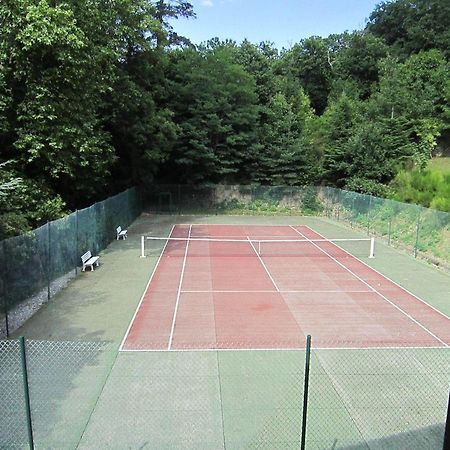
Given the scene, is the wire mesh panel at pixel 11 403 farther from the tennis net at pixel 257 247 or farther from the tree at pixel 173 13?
the tree at pixel 173 13

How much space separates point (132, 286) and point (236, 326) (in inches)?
188

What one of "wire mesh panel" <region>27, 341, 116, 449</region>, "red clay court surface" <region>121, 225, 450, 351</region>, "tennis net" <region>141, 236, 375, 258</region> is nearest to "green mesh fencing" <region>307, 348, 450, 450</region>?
"red clay court surface" <region>121, 225, 450, 351</region>

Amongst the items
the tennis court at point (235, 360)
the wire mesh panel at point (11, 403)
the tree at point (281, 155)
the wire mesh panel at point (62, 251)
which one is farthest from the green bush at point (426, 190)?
the wire mesh panel at point (11, 403)

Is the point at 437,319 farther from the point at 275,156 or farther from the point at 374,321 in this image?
the point at 275,156

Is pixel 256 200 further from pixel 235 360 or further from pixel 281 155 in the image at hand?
pixel 235 360

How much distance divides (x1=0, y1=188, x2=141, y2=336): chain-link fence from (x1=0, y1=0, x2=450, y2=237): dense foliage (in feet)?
3.58

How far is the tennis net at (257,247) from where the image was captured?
1956cm

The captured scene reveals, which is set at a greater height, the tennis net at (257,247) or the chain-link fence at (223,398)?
the chain-link fence at (223,398)

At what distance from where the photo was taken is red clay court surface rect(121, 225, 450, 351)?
1001 cm

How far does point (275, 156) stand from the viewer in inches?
1532

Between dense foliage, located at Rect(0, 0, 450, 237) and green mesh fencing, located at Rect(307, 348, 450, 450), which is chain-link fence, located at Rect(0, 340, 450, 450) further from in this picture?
dense foliage, located at Rect(0, 0, 450, 237)

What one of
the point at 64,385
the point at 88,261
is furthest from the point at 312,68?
the point at 64,385

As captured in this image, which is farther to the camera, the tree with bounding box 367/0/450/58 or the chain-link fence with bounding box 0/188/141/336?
the tree with bounding box 367/0/450/58

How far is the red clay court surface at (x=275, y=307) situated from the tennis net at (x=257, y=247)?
0.39 m
